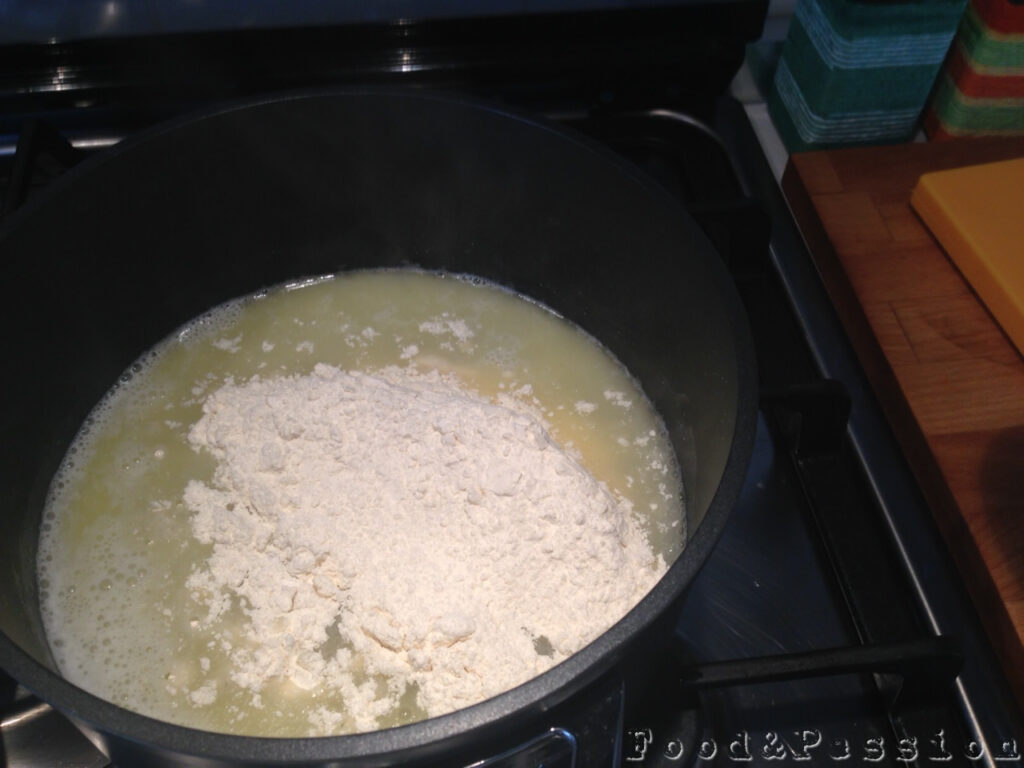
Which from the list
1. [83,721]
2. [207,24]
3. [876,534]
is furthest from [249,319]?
[876,534]

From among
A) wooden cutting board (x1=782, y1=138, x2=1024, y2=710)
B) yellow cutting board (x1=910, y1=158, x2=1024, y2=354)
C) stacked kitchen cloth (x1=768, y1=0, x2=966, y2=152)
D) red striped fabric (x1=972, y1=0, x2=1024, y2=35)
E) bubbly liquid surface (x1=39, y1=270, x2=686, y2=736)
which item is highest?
red striped fabric (x1=972, y1=0, x2=1024, y2=35)

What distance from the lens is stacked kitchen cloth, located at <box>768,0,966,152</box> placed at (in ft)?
3.33

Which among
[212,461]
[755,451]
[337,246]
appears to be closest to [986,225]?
[755,451]

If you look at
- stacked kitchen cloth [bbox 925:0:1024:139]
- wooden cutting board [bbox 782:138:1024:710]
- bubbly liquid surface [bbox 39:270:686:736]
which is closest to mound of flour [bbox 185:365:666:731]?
bubbly liquid surface [bbox 39:270:686:736]

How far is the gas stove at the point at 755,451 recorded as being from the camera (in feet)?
2.43

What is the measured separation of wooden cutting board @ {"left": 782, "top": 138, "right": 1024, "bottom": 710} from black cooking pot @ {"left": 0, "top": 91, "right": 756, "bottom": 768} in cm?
24

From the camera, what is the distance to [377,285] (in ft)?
3.56

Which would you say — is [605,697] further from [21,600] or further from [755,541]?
[21,600]

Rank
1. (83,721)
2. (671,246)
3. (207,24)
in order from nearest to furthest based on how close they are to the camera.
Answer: (83,721) < (671,246) < (207,24)

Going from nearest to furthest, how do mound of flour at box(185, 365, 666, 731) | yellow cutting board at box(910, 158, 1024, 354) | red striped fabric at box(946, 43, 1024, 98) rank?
mound of flour at box(185, 365, 666, 731) < yellow cutting board at box(910, 158, 1024, 354) < red striped fabric at box(946, 43, 1024, 98)

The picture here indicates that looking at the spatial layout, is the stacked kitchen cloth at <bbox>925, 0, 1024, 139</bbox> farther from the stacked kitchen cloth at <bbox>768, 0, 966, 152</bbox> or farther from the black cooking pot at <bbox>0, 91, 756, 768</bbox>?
the black cooking pot at <bbox>0, 91, 756, 768</bbox>

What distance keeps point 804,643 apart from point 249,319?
0.68 meters

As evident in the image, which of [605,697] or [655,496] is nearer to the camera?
[605,697]

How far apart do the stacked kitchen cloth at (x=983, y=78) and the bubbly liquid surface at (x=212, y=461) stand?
1.81 ft
